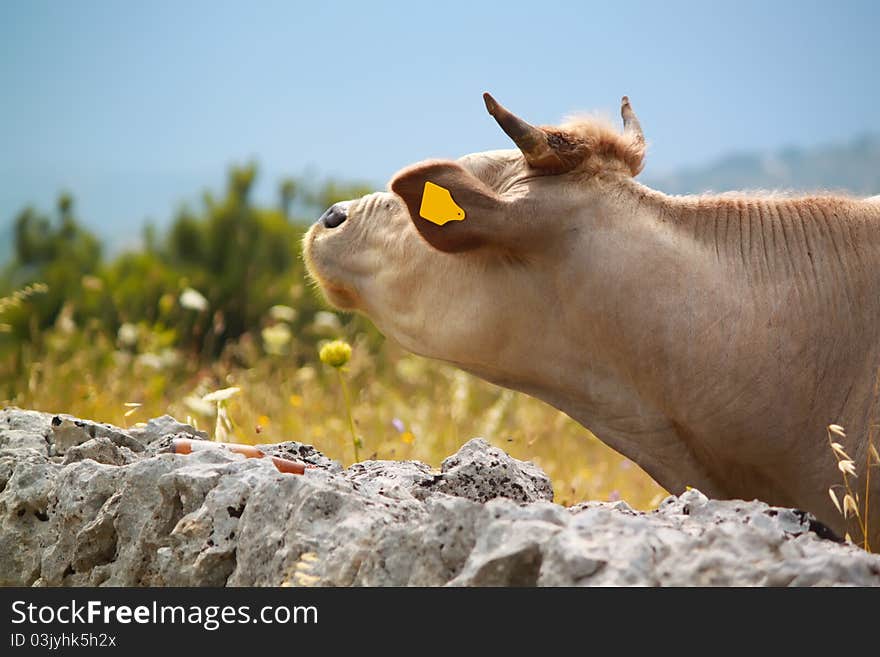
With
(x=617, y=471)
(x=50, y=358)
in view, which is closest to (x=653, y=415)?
(x=617, y=471)

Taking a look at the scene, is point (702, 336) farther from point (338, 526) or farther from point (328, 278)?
point (338, 526)

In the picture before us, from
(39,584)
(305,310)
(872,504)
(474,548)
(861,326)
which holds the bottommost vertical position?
(305,310)

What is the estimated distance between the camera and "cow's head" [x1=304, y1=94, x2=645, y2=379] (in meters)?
4.22

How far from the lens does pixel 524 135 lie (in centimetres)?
418

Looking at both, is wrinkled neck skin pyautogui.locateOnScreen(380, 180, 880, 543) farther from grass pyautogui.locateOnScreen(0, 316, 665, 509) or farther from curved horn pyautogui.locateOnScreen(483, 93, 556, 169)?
grass pyautogui.locateOnScreen(0, 316, 665, 509)

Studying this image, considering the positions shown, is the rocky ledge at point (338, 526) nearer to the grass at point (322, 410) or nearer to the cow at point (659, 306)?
the cow at point (659, 306)

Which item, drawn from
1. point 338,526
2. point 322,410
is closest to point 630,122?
point 338,526

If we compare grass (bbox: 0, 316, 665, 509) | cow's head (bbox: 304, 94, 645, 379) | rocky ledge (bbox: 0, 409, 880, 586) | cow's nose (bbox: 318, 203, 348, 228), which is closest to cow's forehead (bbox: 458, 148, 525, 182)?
cow's head (bbox: 304, 94, 645, 379)

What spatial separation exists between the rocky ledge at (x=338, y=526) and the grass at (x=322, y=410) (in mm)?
1028

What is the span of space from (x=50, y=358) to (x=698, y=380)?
6931 mm

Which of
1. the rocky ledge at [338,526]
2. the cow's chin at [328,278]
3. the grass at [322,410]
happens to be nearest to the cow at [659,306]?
the cow's chin at [328,278]

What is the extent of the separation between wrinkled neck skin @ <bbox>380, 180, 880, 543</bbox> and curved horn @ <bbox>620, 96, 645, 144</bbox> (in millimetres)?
325

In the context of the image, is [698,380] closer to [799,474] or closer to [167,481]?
[799,474]
